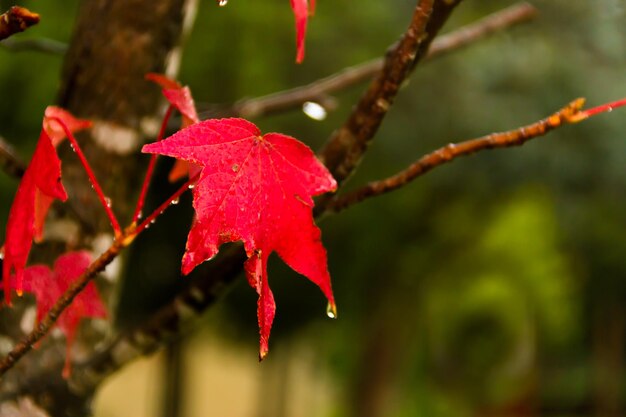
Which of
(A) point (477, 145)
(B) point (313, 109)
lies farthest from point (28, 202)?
(B) point (313, 109)

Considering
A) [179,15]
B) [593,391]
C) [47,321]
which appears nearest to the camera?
[47,321]

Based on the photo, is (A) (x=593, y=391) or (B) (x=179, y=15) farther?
(A) (x=593, y=391)

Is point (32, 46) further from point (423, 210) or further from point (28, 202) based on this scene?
point (423, 210)

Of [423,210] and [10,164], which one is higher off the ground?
[10,164]

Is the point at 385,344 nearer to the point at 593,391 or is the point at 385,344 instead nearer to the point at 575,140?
the point at 575,140

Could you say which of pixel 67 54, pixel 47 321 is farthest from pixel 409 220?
pixel 47 321

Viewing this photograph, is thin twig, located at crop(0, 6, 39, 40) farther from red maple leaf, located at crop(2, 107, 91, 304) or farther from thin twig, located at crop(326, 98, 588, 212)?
thin twig, located at crop(326, 98, 588, 212)

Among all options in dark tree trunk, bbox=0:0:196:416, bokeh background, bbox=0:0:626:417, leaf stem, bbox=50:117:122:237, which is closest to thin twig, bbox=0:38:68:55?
dark tree trunk, bbox=0:0:196:416
